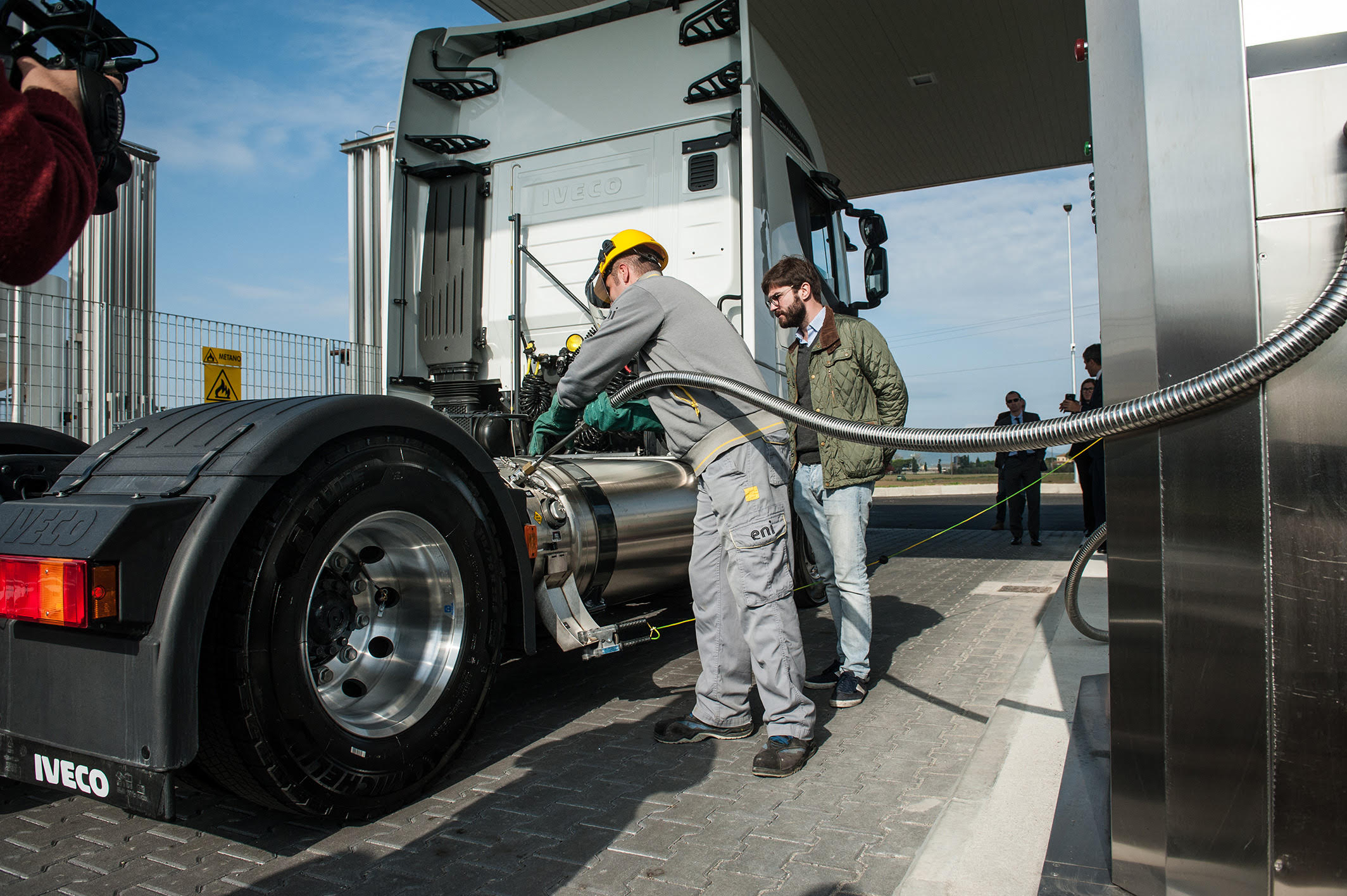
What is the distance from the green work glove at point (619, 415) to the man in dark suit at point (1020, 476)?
6873mm

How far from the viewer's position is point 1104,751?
2486 millimetres

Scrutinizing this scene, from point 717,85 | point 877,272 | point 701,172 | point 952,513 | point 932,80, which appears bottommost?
point 952,513

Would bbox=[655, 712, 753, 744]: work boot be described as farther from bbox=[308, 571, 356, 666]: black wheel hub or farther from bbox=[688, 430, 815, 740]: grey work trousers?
bbox=[308, 571, 356, 666]: black wheel hub

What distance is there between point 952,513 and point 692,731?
13.2 m

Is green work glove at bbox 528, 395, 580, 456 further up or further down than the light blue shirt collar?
further down

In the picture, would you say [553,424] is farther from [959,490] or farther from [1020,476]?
[959,490]

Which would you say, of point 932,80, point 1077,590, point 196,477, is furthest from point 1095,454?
point 196,477

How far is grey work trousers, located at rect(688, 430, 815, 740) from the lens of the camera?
2844 millimetres

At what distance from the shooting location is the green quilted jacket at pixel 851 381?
3617 mm

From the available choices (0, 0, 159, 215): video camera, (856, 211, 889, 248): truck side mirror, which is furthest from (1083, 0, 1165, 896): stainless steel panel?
(856, 211, 889, 248): truck side mirror

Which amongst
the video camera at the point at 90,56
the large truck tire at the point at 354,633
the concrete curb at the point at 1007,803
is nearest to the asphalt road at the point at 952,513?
the concrete curb at the point at 1007,803

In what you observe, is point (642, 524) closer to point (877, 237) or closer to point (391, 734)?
point (391, 734)

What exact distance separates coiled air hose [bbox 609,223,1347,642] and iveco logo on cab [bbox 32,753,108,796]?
1.95 meters

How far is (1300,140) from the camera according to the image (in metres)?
1.56
